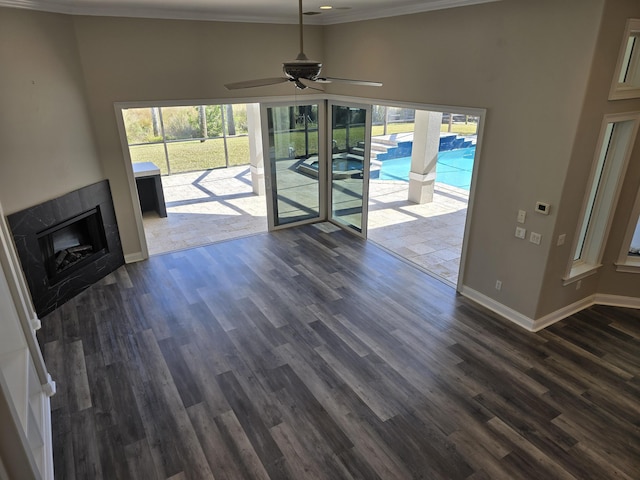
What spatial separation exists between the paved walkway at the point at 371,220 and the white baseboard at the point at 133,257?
34cm

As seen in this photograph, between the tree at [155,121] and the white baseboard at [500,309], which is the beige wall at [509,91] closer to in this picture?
the white baseboard at [500,309]

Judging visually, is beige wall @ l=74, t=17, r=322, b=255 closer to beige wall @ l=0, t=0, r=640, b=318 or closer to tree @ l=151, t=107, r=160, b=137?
beige wall @ l=0, t=0, r=640, b=318

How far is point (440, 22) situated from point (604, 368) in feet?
12.9

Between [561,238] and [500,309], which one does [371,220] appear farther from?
[561,238]

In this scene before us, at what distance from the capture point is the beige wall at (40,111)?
4.17 metres

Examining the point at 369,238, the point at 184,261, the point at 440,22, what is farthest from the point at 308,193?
the point at 440,22

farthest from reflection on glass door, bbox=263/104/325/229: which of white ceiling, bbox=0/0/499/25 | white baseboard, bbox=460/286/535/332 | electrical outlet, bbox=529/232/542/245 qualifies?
electrical outlet, bbox=529/232/542/245

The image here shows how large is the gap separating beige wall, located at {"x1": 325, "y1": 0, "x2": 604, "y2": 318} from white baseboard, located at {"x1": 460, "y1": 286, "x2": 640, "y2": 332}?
0.08m

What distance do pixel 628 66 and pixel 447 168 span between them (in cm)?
978

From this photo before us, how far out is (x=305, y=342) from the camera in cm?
424

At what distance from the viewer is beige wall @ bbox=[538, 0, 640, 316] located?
338cm

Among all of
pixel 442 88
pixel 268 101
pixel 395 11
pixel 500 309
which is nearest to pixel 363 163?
pixel 268 101

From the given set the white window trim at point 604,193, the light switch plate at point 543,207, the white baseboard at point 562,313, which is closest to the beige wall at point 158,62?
the light switch plate at point 543,207

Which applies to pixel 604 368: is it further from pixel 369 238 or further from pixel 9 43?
pixel 9 43
